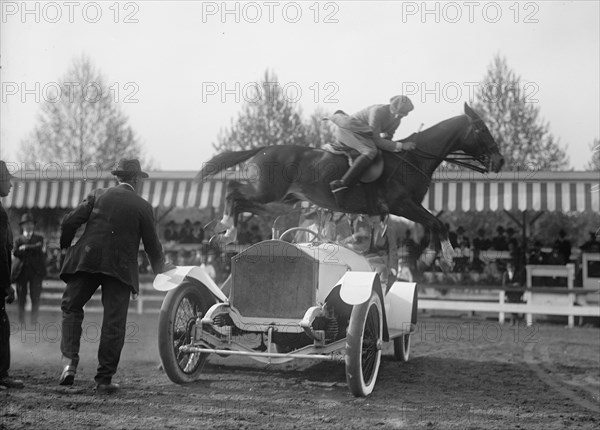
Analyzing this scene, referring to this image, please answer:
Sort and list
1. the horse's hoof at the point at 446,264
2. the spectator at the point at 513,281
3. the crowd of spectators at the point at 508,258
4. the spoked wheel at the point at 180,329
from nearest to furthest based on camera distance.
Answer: the spoked wheel at the point at 180,329 → the horse's hoof at the point at 446,264 → the spectator at the point at 513,281 → the crowd of spectators at the point at 508,258

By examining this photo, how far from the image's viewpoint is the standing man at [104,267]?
5.45m

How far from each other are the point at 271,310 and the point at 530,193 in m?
8.76

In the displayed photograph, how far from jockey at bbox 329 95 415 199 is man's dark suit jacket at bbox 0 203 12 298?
363 cm

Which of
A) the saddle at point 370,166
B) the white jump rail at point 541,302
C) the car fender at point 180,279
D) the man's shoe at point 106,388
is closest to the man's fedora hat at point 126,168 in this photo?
the car fender at point 180,279

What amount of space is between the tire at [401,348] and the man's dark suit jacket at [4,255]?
4286 mm

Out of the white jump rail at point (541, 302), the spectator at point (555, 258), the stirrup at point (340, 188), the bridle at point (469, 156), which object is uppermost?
the bridle at point (469, 156)

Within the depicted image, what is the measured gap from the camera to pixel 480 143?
318 inches

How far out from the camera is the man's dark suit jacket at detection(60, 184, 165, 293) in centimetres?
545

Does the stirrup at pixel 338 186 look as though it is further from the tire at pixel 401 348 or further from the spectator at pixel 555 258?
the spectator at pixel 555 258

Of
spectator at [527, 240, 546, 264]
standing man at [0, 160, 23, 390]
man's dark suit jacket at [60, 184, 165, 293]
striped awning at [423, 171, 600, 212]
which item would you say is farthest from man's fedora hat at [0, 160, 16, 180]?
spectator at [527, 240, 546, 264]

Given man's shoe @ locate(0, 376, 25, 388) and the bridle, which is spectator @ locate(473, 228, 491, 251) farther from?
man's shoe @ locate(0, 376, 25, 388)

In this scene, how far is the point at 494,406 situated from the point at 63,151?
2017cm

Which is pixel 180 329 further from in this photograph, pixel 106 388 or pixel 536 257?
pixel 536 257

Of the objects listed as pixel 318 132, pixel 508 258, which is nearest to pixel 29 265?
pixel 508 258
